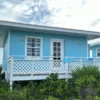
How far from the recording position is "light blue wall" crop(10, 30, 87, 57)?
10250 millimetres

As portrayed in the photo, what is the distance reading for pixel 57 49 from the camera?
1141 centimetres

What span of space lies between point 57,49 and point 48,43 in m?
0.79

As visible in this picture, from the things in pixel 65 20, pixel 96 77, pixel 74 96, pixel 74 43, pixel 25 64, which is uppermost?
pixel 65 20

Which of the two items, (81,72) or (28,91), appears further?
(81,72)

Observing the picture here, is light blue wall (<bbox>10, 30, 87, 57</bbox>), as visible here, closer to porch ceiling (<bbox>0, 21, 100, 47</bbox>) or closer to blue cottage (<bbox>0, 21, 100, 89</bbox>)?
blue cottage (<bbox>0, 21, 100, 89</bbox>)

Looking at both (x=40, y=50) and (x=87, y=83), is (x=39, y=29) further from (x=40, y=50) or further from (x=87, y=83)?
(x=87, y=83)

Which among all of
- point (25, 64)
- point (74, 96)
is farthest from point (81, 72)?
point (25, 64)

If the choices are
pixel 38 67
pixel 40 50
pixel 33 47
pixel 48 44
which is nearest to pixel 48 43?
pixel 48 44

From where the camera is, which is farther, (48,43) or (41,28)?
(48,43)

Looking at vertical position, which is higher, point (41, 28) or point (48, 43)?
point (41, 28)

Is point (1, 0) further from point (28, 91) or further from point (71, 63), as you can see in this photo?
point (28, 91)

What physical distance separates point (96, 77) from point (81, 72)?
31.0 inches

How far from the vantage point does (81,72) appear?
848 centimetres

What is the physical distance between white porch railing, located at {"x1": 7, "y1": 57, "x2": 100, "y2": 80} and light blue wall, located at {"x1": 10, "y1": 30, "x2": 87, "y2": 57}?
51.5 inches
